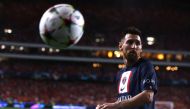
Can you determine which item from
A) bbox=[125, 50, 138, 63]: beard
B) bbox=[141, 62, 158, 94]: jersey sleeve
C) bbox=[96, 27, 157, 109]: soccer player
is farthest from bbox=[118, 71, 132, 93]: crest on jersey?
bbox=[141, 62, 158, 94]: jersey sleeve

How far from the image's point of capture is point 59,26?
5344 millimetres

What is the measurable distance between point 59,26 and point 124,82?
1.43 meters

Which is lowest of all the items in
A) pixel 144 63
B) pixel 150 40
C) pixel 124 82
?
pixel 124 82

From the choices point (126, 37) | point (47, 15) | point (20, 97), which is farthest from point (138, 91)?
point (20, 97)

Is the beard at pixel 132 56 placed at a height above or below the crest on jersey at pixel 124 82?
above

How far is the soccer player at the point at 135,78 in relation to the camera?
3820mm

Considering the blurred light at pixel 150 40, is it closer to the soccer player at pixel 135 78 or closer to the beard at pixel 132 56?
the soccer player at pixel 135 78

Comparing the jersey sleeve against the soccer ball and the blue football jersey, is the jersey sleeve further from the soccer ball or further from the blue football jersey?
the soccer ball

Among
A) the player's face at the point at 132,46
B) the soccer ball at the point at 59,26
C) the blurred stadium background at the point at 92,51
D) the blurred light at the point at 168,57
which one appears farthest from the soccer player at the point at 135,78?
the blurred light at the point at 168,57

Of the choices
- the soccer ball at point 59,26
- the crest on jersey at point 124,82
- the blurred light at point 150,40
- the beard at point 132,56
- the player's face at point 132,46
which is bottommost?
the crest on jersey at point 124,82

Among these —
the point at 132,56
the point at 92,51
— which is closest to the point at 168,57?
the point at 92,51

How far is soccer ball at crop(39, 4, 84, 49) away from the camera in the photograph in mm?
5312

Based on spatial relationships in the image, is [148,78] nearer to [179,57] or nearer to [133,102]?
[133,102]

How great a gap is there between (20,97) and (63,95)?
3.94m
